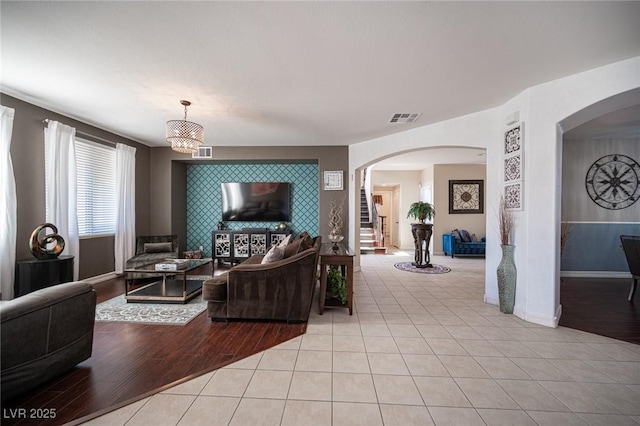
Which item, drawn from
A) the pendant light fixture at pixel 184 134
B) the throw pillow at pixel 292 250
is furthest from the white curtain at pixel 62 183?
the throw pillow at pixel 292 250

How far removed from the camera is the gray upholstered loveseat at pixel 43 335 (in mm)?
1562

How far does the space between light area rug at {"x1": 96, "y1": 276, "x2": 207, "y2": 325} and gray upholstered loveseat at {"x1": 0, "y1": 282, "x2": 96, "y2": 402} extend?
0.89 m

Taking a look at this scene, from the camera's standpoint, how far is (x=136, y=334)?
264 centimetres

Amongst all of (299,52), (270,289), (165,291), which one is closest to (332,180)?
(270,289)

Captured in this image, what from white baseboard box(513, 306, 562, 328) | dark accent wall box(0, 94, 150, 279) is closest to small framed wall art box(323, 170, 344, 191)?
white baseboard box(513, 306, 562, 328)

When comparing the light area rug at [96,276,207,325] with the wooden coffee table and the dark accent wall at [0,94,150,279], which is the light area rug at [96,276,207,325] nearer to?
the wooden coffee table

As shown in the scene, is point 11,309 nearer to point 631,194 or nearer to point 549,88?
point 549,88

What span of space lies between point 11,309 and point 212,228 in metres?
4.86

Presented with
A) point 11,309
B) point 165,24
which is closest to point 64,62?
point 165,24

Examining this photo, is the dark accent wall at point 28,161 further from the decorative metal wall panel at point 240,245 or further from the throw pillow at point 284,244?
the throw pillow at point 284,244

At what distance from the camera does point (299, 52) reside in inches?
87.8

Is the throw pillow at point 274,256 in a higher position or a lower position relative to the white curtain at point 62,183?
lower

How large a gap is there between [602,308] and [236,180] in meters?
6.94

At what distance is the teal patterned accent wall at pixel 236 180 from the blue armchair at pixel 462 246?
410cm
